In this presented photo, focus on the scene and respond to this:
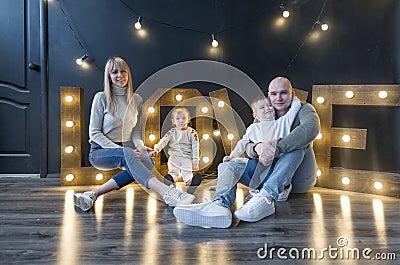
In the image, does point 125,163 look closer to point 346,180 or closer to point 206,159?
point 206,159

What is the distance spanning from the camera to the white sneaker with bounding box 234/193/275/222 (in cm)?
165

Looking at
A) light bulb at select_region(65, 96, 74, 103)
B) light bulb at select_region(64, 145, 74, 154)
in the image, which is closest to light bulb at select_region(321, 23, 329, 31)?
light bulb at select_region(65, 96, 74, 103)

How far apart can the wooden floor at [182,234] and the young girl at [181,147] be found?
0.37m

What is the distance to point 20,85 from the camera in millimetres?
2684

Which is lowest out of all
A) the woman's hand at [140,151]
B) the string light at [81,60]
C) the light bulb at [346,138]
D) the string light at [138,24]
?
the woman's hand at [140,151]

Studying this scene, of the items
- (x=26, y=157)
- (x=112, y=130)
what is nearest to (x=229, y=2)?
(x=112, y=130)

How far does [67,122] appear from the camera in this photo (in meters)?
2.41

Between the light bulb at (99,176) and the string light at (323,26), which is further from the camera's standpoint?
the string light at (323,26)

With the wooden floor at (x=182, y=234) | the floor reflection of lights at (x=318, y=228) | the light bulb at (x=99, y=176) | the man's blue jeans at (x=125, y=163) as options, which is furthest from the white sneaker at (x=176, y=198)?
the light bulb at (x=99, y=176)

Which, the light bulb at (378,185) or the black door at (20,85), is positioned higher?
the black door at (20,85)

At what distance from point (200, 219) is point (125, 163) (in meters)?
0.65

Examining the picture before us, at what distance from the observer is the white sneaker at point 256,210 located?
1.65 meters

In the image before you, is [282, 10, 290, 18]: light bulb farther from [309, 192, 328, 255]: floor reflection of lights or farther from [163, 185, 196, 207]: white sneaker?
[163, 185, 196, 207]: white sneaker

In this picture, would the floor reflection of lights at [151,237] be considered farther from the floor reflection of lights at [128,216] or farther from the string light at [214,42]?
the string light at [214,42]
